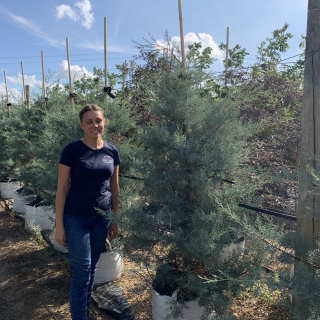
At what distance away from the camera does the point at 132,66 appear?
614cm

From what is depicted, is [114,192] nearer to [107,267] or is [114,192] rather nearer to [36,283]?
Answer: [107,267]

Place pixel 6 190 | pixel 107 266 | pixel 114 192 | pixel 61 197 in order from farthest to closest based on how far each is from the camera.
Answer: pixel 6 190 < pixel 107 266 < pixel 114 192 < pixel 61 197

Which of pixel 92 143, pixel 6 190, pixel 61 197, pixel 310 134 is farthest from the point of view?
pixel 6 190

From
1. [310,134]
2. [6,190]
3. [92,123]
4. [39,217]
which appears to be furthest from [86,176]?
[6,190]

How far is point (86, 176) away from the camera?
231 centimetres

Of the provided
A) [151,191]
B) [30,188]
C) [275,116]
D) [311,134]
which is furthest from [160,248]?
[30,188]

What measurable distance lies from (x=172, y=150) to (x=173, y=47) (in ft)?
2.85

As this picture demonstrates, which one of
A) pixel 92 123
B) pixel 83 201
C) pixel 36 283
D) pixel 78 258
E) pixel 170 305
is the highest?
pixel 92 123

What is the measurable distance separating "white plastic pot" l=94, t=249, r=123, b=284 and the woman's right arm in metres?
1.07

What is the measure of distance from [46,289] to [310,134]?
3032 mm

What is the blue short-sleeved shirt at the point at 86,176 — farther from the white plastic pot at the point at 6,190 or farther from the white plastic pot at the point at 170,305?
the white plastic pot at the point at 6,190

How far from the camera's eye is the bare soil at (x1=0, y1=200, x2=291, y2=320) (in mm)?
2725

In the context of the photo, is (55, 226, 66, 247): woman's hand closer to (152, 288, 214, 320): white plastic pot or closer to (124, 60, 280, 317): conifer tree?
(124, 60, 280, 317): conifer tree

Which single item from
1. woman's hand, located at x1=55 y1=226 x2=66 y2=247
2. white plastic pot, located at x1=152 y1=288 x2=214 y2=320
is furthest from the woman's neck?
white plastic pot, located at x1=152 y1=288 x2=214 y2=320
